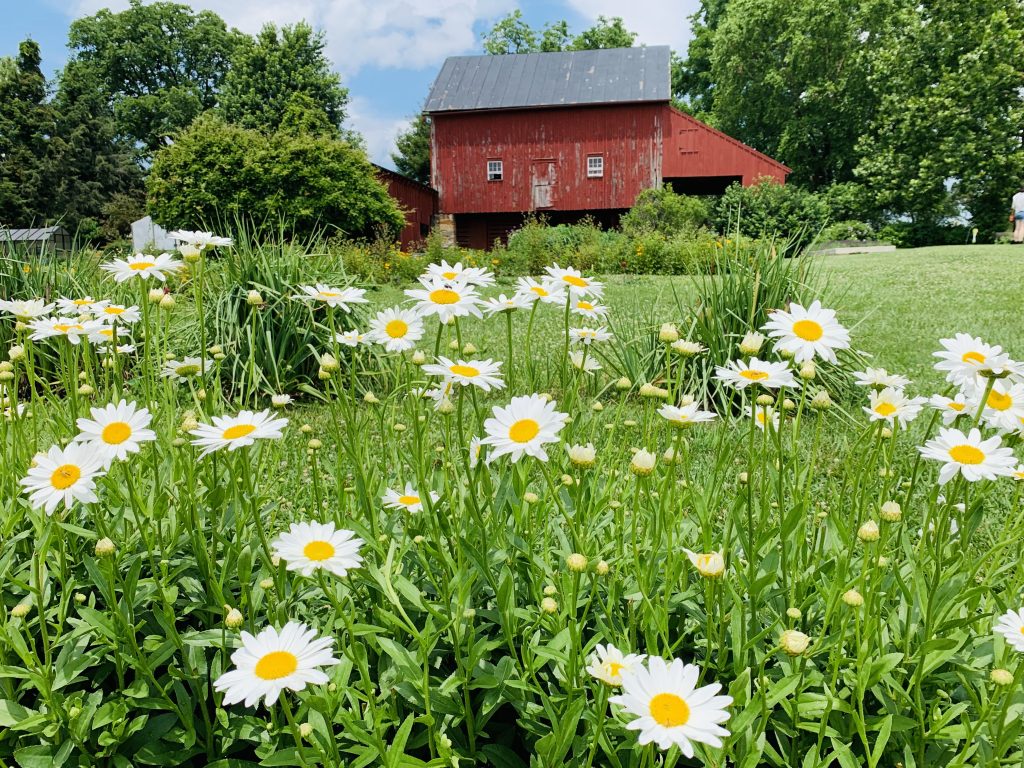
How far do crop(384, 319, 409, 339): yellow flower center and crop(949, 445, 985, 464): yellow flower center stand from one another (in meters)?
1.03

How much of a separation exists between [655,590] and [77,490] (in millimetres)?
1008

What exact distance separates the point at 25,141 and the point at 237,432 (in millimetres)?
38021

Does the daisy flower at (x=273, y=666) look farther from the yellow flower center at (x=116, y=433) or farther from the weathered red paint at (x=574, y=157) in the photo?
the weathered red paint at (x=574, y=157)

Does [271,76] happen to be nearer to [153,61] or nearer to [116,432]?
[153,61]

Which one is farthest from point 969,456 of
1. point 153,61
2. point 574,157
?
point 153,61

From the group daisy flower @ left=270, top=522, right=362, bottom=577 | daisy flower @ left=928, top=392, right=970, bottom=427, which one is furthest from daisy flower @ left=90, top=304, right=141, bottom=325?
daisy flower @ left=928, top=392, right=970, bottom=427

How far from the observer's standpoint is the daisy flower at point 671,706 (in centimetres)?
72

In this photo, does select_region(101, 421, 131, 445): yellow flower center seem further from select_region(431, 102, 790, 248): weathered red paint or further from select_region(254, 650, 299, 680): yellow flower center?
select_region(431, 102, 790, 248): weathered red paint

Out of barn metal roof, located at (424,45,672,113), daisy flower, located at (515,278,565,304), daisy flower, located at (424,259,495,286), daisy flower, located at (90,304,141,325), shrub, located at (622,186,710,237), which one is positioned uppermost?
barn metal roof, located at (424,45,672,113)

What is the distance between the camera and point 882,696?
1.17m

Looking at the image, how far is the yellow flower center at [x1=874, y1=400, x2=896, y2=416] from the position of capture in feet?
4.24

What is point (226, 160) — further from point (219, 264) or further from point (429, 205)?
point (219, 264)

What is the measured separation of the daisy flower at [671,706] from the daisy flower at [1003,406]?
30.4 inches

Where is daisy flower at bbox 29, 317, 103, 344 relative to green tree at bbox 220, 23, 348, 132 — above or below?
below
